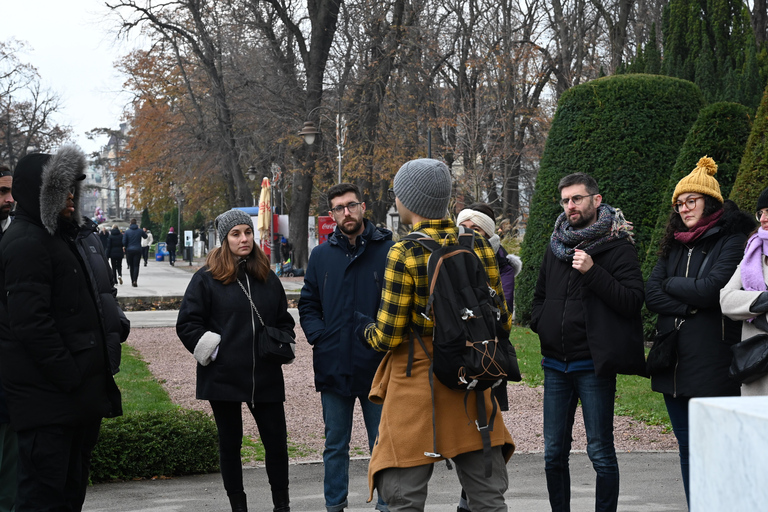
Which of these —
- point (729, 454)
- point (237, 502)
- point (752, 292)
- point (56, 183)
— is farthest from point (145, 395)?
point (729, 454)

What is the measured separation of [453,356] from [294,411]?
5569 millimetres

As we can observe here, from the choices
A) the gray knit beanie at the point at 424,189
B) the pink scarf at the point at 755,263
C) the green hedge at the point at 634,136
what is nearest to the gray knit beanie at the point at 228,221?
the gray knit beanie at the point at 424,189

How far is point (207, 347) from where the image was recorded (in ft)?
16.0

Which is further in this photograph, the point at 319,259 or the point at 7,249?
the point at 319,259

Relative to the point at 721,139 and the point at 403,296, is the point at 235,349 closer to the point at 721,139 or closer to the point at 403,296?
the point at 403,296

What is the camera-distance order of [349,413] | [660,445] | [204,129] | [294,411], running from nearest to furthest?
[349,413]
[660,445]
[294,411]
[204,129]

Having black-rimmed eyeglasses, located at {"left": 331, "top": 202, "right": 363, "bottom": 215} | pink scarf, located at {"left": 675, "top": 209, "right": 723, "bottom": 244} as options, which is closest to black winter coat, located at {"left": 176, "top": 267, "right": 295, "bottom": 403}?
black-rimmed eyeglasses, located at {"left": 331, "top": 202, "right": 363, "bottom": 215}

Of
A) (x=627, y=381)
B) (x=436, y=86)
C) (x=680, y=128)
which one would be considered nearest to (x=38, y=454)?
(x=627, y=381)

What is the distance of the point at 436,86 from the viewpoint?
3216 cm

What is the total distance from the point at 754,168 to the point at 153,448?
649cm

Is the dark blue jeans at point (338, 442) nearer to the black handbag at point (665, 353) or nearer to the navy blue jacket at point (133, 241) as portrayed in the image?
the black handbag at point (665, 353)

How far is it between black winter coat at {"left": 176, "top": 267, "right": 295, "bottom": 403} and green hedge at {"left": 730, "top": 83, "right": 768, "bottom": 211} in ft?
19.0

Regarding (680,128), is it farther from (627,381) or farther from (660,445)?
(660,445)

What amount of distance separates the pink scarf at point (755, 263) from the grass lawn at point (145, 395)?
13.1 feet
